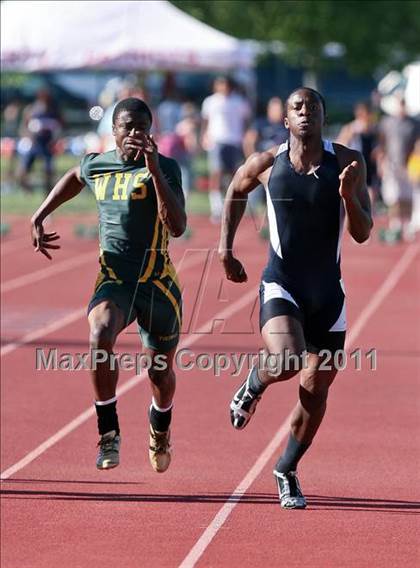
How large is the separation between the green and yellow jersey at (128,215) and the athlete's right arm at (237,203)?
0.27 meters

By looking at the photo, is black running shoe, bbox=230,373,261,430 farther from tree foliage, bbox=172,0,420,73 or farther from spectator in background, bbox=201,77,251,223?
tree foliage, bbox=172,0,420,73

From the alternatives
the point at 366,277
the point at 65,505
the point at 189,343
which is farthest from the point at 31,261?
the point at 65,505

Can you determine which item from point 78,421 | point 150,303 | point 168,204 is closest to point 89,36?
point 78,421

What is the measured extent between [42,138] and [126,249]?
18.9 metres

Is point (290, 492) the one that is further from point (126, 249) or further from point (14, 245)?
point (14, 245)

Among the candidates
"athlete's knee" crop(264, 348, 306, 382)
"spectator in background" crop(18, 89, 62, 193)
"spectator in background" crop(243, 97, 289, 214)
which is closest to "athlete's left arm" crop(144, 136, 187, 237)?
"athlete's knee" crop(264, 348, 306, 382)

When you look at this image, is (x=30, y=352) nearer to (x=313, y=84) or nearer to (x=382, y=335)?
(x=382, y=335)

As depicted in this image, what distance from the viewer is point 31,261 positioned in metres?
19.8

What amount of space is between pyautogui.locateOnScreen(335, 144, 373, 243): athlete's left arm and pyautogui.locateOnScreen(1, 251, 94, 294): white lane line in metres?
10.4

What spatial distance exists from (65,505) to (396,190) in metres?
13.7

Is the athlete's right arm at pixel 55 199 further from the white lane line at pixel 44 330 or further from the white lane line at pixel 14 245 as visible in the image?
the white lane line at pixel 14 245

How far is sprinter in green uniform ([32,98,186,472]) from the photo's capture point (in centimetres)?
734

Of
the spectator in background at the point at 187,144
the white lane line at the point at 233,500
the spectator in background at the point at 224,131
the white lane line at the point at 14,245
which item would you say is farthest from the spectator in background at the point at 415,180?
the white lane line at the point at 233,500

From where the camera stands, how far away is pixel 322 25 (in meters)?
47.2
